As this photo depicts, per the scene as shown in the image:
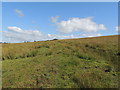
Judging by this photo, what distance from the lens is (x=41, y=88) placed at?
357cm

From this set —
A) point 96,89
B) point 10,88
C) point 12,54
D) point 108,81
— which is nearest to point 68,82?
point 96,89

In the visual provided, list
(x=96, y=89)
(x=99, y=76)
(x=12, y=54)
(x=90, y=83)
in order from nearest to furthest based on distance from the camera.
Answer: (x=96, y=89) → (x=90, y=83) → (x=99, y=76) → (x=12, y=54)

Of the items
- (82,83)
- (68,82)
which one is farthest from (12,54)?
(82,83)

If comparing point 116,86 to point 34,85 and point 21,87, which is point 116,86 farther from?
point 21,87

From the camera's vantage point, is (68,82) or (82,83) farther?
(68,82)

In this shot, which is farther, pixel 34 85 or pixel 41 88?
pixel 34 85

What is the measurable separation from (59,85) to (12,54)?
314 inches

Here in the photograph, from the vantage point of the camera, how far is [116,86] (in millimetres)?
3492

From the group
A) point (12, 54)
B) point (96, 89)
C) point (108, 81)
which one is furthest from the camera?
point (12, 54)

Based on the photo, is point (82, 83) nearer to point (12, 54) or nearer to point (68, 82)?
point (68, 82)

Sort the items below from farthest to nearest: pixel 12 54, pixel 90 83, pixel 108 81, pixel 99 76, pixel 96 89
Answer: pixel 12 54
pixel 99 76
pixel 108 81
pixel 90 83
pixel 96 89

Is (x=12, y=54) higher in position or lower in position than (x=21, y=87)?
higher

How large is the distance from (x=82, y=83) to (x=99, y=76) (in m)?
1.15

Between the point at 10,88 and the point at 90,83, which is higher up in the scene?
the point at 90,83
